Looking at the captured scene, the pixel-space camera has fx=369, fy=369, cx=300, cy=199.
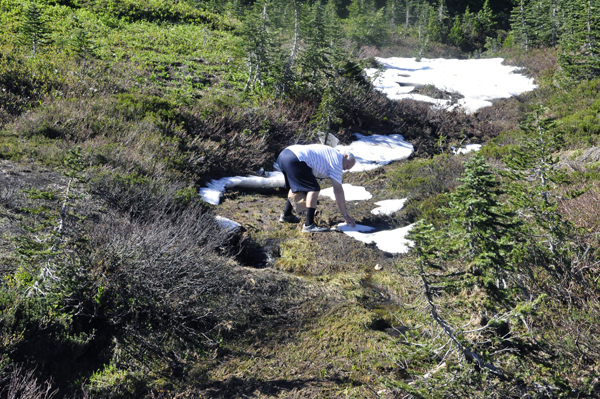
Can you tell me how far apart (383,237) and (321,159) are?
1.54 metres

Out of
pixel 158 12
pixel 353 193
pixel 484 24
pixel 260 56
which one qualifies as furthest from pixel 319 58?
pixel 484 24

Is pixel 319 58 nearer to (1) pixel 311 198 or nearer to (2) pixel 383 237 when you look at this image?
(1) pixel 311 198

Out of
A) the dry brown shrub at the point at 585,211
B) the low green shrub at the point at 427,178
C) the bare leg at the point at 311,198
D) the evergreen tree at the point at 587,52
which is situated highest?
the evergreen tree at the point at 587,52

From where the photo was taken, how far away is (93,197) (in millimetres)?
4699

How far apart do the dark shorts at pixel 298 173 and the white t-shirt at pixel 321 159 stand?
0.07 meters

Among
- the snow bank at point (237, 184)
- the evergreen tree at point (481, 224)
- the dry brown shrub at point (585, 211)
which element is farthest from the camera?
the snow bank at point (237, 184)

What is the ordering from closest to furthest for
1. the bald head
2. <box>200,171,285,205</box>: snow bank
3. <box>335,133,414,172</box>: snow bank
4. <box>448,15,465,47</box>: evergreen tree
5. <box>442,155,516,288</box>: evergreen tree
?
<box>442,155,516,288</box>: evergreen tree < the bald head < <box>200,171,285,205</box>: snow bank < <box>335,133,414,172</box>: snow bank < <box>448,15,465,47</box>: evergreen tree

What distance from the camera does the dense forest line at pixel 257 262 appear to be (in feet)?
7.19

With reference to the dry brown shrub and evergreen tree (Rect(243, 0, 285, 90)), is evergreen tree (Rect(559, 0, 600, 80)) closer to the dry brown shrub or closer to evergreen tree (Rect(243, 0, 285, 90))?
evergreen tree (Rect(243, 0, 285, 90))

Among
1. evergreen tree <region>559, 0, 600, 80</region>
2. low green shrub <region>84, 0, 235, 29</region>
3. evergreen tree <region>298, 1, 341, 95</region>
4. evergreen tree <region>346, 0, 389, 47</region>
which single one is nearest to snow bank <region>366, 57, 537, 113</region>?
evergreen tree <region>559, 0, 600, 80</region>

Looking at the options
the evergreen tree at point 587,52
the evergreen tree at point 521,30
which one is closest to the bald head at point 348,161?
the evergreen tree at point 587,52

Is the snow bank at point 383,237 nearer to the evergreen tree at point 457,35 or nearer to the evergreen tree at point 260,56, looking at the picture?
the evergreen tree at point 260,56

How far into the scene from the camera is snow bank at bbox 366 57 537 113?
52.6 feet

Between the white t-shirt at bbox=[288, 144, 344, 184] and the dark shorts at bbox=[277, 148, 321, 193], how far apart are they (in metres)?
0.07
